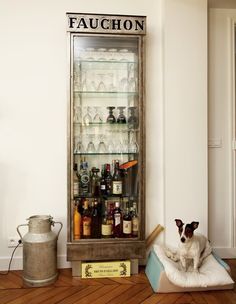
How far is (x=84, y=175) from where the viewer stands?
2.58 m

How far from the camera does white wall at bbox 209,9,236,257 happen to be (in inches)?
112

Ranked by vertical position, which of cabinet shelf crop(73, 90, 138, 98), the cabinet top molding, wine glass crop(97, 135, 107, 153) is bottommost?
wine glass crop(97, 135, 107, 153)

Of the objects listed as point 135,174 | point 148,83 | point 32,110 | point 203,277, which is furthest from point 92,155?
point 203,277

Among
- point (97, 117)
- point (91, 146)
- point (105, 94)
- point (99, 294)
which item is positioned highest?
point (105, 94)

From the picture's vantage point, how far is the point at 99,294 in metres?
2.19

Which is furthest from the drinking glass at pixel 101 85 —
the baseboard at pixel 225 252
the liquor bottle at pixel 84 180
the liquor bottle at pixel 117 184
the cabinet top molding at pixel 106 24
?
the baseboard at pixel 225 252

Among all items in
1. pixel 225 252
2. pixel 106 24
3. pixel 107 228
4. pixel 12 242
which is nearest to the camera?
pixel 106 24

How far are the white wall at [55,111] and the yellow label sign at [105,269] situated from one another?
0.32m

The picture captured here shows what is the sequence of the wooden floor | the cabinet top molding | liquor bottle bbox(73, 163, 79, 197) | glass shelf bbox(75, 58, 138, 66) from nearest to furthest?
the wooden floor → the cabinet top molding → liquor bottle bbox(73, 163, 79, 197) → glass shelf bbox(75, 58, 138, 66)

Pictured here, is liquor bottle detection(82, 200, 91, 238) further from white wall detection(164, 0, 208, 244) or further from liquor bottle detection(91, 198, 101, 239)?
white wall detection(164, 0, 208, 244)

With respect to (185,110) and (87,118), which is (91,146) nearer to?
(87,118)

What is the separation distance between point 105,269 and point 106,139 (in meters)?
1.12

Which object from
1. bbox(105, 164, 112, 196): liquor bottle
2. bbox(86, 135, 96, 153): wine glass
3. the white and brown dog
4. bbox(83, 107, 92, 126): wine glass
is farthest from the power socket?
the white and brown dog

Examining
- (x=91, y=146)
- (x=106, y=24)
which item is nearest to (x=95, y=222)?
(x=91, y=146)
